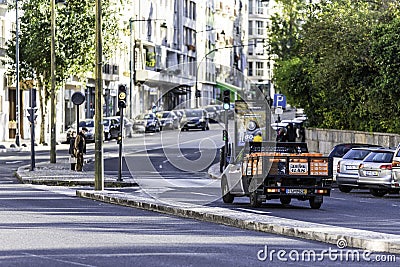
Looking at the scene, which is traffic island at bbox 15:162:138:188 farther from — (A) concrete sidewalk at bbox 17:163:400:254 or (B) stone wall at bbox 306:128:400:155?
(B) stone wall at bbox 306:128:400:155

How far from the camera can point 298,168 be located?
83.7 ft

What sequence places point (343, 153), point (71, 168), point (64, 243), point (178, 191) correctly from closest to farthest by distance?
1. point (64, 243)
2. point (178, 191)
3. point (343, 153)
4. point (71, 168)

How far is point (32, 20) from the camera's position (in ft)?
201

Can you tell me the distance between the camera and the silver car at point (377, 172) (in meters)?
32.7

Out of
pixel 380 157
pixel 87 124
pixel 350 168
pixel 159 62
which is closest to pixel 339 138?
pixel 350 168

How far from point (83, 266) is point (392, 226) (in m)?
9.09

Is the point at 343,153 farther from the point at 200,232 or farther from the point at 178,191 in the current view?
the point at 200,232

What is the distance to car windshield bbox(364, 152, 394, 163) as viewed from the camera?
3353 cm

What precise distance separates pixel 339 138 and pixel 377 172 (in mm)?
18983

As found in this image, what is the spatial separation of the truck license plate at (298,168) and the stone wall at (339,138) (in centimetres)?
1849

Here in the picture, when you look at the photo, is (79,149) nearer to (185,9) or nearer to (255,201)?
(255,201)

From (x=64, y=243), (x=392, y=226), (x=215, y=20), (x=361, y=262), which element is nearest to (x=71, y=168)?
(x=392, y=226)

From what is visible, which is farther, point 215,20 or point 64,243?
point 215,20

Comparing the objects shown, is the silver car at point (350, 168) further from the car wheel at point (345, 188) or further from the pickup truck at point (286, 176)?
the pickup truck at point (286, 176)
